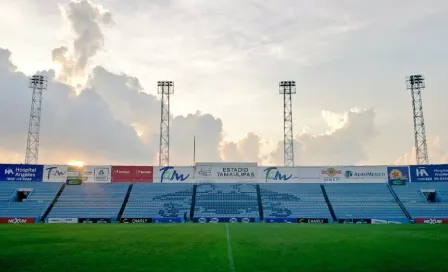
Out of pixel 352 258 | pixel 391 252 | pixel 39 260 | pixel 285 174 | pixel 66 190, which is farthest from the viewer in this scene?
pixel 285 174

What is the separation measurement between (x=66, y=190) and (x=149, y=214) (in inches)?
656

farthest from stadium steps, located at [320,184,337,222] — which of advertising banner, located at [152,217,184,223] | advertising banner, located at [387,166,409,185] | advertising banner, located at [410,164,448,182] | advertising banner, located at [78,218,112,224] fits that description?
advertising banner, located at [78,218,112,224]

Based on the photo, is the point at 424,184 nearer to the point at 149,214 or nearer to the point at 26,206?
the point at 149,214

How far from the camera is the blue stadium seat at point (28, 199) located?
5731 centimetres

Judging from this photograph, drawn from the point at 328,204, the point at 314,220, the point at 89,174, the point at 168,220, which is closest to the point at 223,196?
the point at 168,220

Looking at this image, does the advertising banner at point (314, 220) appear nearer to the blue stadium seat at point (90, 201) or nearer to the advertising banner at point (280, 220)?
the advertising banner at point (280, 220)

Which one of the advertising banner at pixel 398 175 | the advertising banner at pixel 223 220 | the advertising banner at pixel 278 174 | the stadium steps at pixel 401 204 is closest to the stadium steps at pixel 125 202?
the advertising banner at pixel 223 220

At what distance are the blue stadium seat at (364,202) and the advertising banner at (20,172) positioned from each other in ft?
160

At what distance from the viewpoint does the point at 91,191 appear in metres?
66.1

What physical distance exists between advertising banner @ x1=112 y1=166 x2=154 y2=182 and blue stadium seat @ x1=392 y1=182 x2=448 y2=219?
41.5 meters

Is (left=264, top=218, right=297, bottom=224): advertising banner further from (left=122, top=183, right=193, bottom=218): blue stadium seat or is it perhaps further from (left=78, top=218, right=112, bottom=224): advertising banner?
(left=78, top=218, right=112, bottom=224): advertising banner

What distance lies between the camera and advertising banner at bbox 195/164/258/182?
69938 mm

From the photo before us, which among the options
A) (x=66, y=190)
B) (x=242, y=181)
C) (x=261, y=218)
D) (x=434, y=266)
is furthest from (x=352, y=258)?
(x=66, y=190)

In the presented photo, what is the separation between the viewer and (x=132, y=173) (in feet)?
228
